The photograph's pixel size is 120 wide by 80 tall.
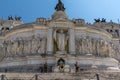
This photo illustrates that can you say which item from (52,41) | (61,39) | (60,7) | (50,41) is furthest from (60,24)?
(60,7)

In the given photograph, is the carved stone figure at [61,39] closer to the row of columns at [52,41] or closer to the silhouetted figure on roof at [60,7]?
the row of columns at [52,41]

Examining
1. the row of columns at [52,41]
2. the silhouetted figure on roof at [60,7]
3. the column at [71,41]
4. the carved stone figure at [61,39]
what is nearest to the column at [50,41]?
the row of columns at [52,41]

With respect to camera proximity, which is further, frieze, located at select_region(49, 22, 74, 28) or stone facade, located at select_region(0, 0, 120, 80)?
frieze, located at select_region(49, 22, 74, 28)

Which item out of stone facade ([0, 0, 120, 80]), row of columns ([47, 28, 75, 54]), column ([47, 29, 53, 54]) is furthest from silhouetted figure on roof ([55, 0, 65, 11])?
column ([47, 29, 53, 54])

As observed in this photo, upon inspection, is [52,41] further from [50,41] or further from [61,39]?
[61,39]

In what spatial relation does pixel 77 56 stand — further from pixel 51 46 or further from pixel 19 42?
pixel 19 42

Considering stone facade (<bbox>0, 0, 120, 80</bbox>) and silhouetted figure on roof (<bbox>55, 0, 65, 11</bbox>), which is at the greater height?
silhouetted figure on roof (<bbox>55, 0, 65, 11</bbox>)

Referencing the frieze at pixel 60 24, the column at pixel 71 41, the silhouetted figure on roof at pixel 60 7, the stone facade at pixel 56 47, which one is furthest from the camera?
the silhouetted figure on roof at pixel 60 7

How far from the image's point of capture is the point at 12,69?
3022cm

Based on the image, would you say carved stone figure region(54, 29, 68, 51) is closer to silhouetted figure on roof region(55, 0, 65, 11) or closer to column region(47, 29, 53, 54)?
column region(47, 29, 53, 54)

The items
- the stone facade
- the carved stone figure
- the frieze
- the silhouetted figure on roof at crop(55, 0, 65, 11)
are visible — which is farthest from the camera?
the silhouetted figure on roof at crop(55, 0, 65, 11)

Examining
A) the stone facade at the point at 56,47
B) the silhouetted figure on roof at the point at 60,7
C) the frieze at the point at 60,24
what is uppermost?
the silhouetted figure on roof at the point at 60,7

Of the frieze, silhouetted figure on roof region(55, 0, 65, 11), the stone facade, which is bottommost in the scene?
the stone facade

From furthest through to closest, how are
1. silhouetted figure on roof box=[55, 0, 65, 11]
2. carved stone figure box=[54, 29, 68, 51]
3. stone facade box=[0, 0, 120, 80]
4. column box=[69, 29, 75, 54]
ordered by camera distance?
silhouetted figure on roof box=[55, 0, 65, 11] < column box=[69, 29, 75, 54] < carved stone figure box=[54, 29, 68, 51] < stone facade box=[0, 0, 120, 80]
